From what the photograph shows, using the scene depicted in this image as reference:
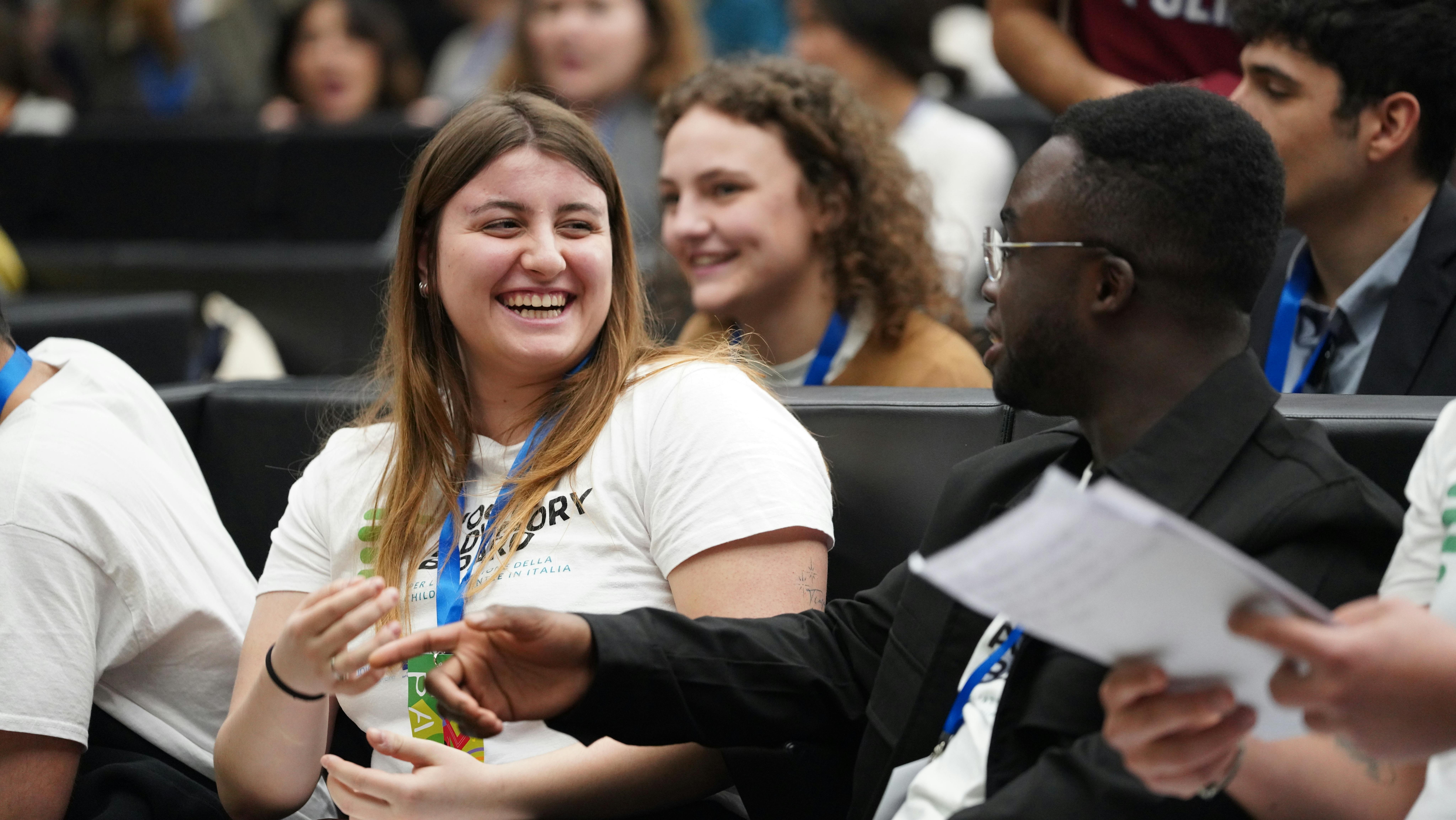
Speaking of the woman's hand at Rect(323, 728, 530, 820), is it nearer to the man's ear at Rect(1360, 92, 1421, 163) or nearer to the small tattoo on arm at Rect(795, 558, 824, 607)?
the small tattoo on arm at Rect(795, 558, 824, 607)

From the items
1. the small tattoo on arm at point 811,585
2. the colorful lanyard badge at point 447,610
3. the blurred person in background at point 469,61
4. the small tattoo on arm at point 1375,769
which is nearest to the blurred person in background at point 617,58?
the blurred person in background at point 469,61

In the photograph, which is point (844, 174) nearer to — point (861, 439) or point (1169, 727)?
point (861, 439)

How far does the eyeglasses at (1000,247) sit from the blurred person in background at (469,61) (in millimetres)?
4213

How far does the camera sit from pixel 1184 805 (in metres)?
1.12

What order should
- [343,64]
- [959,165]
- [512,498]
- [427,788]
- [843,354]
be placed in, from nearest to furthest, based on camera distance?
[427,788]
[512,498]
[843,354]
[959,165]
[343,64]

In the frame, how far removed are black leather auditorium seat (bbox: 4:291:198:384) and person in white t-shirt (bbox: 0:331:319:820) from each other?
1.25 m

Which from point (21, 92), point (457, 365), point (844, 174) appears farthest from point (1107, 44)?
point (21, 92)

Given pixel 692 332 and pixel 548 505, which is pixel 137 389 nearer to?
pixel 548 505

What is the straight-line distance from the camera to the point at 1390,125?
2064 mm

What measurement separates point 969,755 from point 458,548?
72 centimetres

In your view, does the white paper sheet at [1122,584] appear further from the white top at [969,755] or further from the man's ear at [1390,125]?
the man's ear at [1390,125]

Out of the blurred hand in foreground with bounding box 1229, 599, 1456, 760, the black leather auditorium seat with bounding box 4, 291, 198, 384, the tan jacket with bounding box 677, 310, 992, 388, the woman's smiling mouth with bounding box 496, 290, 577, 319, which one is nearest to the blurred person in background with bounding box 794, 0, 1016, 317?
the tan jacket with bounding box 677, 310, 992, 388

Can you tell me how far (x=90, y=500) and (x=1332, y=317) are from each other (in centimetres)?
168

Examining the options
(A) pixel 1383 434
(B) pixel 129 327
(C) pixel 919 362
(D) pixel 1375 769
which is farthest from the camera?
(B) pixel 129 327
